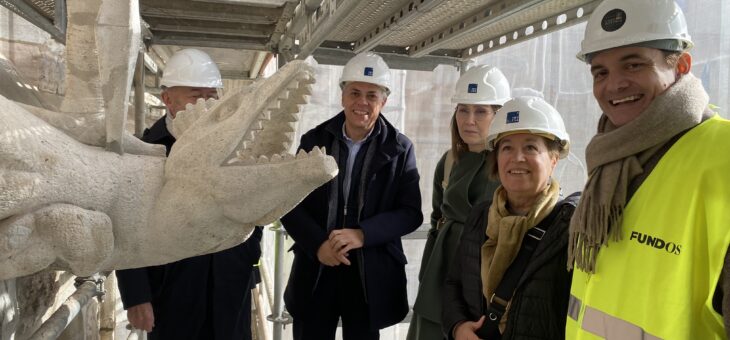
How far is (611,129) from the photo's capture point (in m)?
1.47

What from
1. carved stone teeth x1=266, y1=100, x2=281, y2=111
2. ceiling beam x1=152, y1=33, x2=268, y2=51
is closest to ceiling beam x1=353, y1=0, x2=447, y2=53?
ceiling beam x1=152, y1=33, x2=268, y2=51

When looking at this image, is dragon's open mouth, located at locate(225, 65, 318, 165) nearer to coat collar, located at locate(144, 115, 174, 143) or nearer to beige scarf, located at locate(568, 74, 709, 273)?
beige scarf, located at locate(568, 74, 709, 273)

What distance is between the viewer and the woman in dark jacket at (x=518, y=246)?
1.74 m

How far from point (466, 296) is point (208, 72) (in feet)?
5.77

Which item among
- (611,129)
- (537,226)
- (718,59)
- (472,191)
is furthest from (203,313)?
(718,59)

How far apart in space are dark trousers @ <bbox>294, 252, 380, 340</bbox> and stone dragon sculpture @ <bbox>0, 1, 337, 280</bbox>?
1240 millimetres

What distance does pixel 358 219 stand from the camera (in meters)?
2.55

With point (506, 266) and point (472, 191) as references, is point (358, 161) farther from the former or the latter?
point (506, 266)

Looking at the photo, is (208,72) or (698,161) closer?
(698,161)

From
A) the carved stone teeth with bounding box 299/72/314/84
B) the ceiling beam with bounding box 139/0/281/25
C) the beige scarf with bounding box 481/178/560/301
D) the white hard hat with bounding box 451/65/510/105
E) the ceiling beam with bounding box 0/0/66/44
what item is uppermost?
the ceiling beam with bounding box 139/0/281/25

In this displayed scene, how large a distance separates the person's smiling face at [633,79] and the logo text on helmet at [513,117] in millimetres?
560

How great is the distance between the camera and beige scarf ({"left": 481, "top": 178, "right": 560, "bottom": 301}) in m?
1.86

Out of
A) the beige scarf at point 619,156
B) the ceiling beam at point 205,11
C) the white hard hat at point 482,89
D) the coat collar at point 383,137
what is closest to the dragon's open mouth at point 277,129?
the beige scarf at point 619,156

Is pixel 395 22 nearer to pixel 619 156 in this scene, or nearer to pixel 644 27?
pixel 644 27
